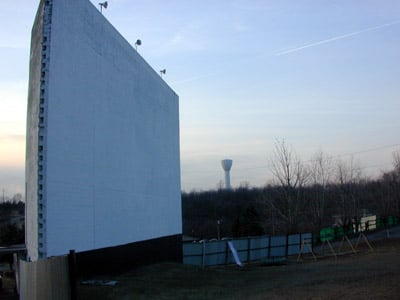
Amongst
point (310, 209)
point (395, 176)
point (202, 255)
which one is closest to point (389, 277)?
point (202, 255)

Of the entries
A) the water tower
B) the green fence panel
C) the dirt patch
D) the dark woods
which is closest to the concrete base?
the dirt patch

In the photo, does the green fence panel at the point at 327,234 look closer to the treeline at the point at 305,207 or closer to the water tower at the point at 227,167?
the treeline at the point at 305,207

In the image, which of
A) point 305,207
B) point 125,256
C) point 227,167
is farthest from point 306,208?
point 227,167

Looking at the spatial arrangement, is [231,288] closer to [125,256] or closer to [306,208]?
[125,256]

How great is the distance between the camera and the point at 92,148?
14398 mm

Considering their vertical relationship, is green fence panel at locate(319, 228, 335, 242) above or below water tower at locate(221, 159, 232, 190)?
below

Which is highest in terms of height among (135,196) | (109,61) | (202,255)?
(109,61)

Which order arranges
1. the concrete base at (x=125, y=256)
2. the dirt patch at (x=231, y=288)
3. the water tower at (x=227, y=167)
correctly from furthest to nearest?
the water tower at (x=227, y=167), the concrete base at (x=125, y=256), the dirt patch at (x=231, y=288)

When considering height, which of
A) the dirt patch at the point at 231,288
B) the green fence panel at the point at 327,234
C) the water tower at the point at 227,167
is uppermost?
the water tower at the point at 227,167

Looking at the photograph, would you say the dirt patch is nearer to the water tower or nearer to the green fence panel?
the green fence panel

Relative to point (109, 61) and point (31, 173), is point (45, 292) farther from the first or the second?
point (109, 61)

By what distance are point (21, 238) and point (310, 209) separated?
127 feet

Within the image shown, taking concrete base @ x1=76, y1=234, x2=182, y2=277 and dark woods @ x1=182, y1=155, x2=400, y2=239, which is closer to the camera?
concrete base @ x1=76, y1=234, x2=182, y2=277

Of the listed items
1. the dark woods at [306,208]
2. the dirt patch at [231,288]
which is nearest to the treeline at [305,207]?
the dark woods at [306,208]
